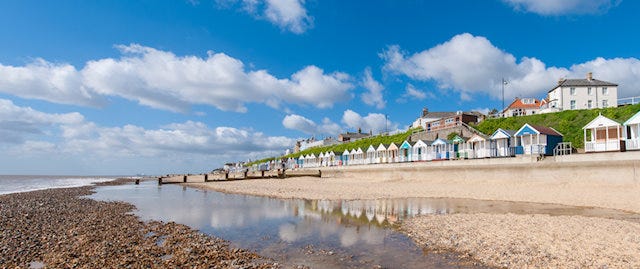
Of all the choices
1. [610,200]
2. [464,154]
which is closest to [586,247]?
[610,200]

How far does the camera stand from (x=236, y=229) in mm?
15742

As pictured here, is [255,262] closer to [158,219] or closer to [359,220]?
[359,220]

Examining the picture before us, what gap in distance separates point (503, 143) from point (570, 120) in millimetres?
16454

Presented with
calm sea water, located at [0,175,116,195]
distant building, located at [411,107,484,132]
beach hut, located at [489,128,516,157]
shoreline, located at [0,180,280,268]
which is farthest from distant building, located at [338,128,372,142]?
shoreline, located at [0,180,280,268]

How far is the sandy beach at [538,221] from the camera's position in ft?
32.3

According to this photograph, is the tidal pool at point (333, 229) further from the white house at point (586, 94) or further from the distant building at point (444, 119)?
the white house at point (586, 94)

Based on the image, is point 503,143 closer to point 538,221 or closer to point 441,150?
point 441,150

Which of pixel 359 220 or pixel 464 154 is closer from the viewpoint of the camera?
pixel 359 220

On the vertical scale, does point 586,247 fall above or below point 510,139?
below

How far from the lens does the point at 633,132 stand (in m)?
29.8

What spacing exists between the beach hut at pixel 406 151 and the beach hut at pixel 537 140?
18.9 m

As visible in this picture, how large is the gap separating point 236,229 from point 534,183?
25676 millimetres

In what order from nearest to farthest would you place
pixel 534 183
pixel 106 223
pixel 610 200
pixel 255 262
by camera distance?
1. pixel 255 262
2. pixel 106 223
3. pixel 610 200
4. pixel 534 183

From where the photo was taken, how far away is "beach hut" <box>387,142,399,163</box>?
60406 millimetres
